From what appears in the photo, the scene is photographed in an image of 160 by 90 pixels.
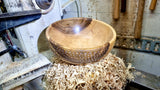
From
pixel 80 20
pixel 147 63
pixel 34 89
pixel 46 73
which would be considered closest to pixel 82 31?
pixel 80 20

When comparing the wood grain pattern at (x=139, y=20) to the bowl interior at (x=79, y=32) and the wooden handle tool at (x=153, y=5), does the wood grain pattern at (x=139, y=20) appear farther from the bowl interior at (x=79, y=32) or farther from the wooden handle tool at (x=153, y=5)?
the bowl interior at (x=79, y=32)

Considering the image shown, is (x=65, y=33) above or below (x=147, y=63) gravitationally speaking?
above

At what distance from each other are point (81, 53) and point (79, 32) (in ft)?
1.41

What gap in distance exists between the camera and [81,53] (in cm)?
58

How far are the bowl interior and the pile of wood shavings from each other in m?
0.20

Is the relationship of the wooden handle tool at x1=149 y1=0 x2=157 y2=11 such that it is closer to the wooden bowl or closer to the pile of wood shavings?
the wooden bowl

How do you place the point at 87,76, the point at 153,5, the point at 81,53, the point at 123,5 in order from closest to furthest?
Result: the point at 81,53 → the point at 87,76 → the point at 153,5 → the point at 123,5

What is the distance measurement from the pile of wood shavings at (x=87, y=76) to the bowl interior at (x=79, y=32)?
204mm

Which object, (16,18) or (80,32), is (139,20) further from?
(16,18)

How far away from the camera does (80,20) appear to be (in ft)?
3.05

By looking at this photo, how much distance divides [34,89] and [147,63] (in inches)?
42.8

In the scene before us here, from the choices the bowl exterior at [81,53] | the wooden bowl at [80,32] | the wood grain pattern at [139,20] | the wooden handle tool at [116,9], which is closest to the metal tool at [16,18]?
the wooden bowl at [80,32]

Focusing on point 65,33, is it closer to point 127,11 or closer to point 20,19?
point 20,19

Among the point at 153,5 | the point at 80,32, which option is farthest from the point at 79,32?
the point at 153,5
